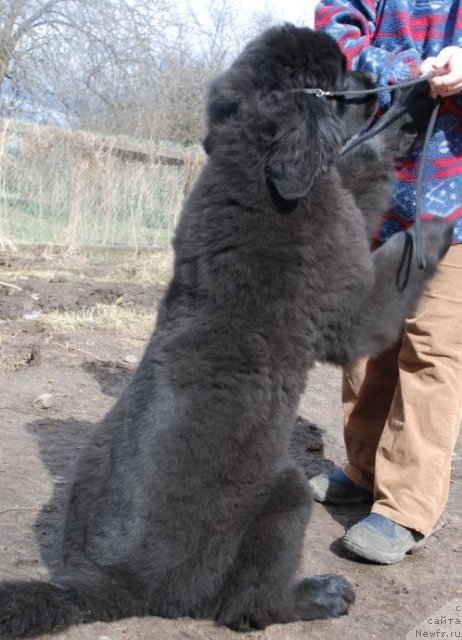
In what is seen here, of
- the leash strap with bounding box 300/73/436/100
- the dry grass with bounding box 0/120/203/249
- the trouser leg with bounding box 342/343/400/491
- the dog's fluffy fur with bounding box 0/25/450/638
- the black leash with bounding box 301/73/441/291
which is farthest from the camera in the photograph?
the dry grass with bounding box 0/120/203/249

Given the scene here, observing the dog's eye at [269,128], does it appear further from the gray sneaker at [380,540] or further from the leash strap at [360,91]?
the gray sneaker at [380,540]

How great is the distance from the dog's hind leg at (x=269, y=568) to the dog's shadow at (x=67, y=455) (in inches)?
26.4

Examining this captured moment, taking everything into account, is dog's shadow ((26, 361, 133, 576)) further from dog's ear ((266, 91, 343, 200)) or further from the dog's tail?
dog's ear ((266, 91, 343, 200))

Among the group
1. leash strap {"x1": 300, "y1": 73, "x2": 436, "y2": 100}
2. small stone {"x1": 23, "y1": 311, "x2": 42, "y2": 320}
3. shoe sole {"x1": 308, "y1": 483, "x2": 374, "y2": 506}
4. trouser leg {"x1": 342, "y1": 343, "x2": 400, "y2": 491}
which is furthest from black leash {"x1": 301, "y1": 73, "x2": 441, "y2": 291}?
small stone {"x1": 23, "y1": 311, "x2": 42, "y2": 320}

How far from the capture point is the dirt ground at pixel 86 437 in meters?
2.76

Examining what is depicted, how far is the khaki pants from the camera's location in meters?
3.18

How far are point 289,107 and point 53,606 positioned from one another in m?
1.84

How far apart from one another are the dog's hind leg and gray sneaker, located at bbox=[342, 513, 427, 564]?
0.53 metres

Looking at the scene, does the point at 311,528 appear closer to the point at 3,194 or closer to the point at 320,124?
the point at 320,124

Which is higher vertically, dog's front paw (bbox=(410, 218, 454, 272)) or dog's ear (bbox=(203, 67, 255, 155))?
dog's ear (bbox=(203, 67, 255, 155))

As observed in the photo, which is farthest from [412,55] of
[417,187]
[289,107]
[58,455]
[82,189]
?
[82,189]

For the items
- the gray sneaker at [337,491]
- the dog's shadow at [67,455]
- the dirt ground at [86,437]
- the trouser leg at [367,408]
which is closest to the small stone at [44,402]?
the dirt ground at [86,437]

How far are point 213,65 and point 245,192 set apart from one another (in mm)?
16270

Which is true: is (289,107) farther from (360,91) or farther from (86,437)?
(86,437)
